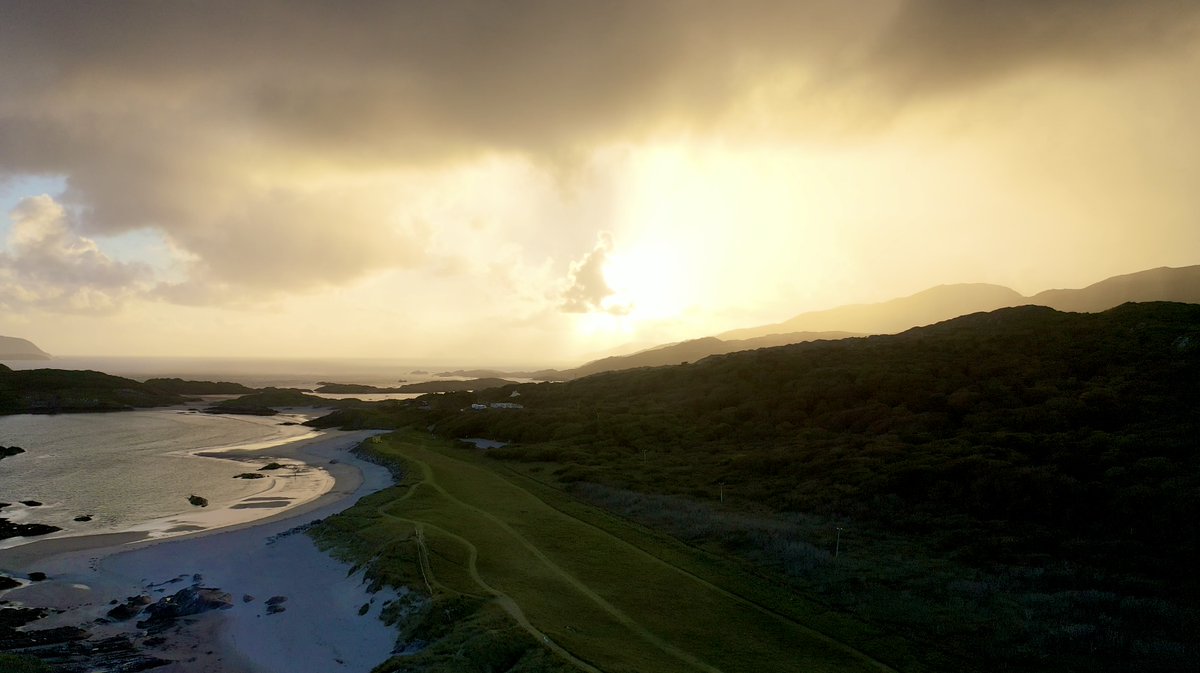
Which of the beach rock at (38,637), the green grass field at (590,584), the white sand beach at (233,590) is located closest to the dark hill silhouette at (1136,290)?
the green grass field at (590,584)

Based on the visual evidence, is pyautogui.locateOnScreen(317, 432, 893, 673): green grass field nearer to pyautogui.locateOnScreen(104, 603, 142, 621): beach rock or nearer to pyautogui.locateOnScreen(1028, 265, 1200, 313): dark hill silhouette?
pyautogui.locateOnScreen(104, 603, 142, 621): beach rock

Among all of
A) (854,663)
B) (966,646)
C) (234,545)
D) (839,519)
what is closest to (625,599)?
(854,663)

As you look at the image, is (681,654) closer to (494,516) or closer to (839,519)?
(494,516)

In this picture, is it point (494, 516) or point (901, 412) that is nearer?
point (494, 516)

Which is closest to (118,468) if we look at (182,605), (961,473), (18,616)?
(18,616)

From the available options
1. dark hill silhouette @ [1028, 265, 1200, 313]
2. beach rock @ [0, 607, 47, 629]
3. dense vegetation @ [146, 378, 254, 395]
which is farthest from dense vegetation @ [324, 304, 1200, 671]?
dense vegetation @ [146, 378, 254, 395]
